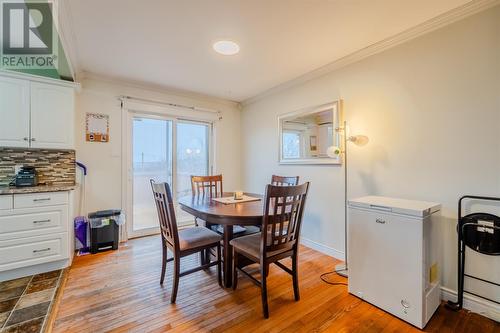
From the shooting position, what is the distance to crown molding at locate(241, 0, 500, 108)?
172 cm

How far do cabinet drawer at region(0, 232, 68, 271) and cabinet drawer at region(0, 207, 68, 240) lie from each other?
0.20ft

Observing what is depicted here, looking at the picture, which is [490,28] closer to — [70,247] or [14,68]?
[70,247]

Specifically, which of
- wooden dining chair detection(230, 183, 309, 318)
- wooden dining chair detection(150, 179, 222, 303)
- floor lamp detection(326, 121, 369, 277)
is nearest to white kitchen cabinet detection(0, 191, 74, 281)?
wooden dining chair detection(150, 179, 222, 303)

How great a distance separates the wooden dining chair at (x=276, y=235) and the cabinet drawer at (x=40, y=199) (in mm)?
1952

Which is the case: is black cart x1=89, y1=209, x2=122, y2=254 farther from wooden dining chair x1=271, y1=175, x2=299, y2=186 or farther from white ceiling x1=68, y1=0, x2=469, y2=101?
wooden dining chair x1=271, y1=175, x2=299, y2=186

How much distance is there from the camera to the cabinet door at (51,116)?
2.50 metres

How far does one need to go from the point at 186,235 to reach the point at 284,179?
1.41 m

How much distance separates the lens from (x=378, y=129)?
7.70ft

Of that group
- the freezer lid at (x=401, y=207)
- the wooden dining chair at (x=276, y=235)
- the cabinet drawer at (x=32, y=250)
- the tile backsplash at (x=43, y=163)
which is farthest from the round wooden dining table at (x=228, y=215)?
the tile backsplash at (x=43, y=163)

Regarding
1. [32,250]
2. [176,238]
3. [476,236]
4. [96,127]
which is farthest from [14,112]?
[476,236]

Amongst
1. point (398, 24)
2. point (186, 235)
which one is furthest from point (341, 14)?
point (186, 235)

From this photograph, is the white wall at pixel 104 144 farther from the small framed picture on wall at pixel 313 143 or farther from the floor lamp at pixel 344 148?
the floor lamp at pixel 344 148

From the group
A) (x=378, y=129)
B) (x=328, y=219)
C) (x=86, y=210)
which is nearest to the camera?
(x=378, y=129)

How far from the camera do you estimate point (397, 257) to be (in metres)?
1.68
